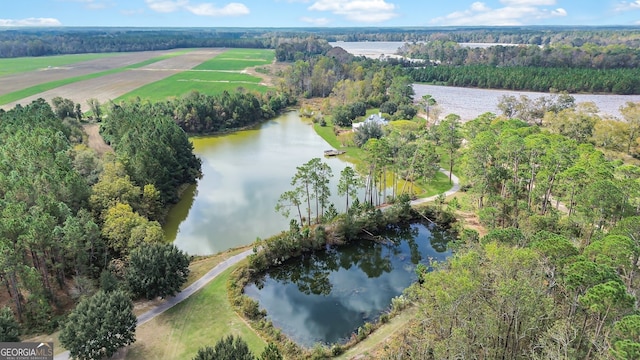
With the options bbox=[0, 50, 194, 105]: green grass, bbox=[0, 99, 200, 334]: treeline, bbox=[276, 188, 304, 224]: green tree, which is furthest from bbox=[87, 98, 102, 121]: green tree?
bbox=[276, 188, 304, 224]: green tree

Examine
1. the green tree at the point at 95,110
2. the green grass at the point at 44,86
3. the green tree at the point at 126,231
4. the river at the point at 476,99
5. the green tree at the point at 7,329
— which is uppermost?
the green grass at the point at 44,86

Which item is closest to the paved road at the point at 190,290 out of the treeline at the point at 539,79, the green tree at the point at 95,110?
the green tree at the point at 95,110

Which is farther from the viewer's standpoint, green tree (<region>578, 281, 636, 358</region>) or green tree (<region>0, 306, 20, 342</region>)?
green tree (<region>0, 306, 20, 342</region>)

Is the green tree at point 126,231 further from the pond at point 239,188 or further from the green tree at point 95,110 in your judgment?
the green tree at point 95,110

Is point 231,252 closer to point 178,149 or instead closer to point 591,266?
point 178,149

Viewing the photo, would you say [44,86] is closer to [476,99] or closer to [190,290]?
[190,290]

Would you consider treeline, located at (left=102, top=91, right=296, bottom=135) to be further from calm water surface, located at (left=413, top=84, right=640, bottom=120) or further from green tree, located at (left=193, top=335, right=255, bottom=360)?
green tree, located at (left=193, top=335, right=255, bottom=360)
